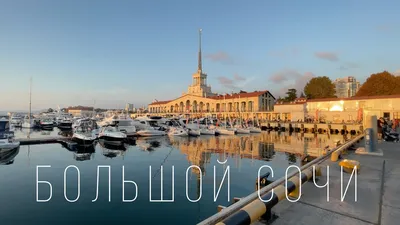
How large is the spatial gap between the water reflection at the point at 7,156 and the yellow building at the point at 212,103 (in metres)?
65.0

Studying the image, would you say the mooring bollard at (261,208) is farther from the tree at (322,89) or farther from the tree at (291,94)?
the tree at (291,94)

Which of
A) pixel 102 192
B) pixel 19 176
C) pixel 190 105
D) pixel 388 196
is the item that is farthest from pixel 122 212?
pixel 190 105

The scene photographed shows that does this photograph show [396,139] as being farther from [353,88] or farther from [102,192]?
[353,88]

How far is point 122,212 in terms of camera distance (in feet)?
31.6

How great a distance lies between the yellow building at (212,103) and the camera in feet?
310

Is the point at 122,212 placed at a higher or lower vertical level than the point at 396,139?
lower

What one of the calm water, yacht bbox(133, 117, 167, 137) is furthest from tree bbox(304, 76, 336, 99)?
the calm water

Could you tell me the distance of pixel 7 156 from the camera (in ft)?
74.7

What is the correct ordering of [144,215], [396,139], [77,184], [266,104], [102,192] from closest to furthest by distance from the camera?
[144,215]
[102,192]
[77,184]
[396,139]
[266,104]

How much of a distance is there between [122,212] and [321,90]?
8615 centimetres

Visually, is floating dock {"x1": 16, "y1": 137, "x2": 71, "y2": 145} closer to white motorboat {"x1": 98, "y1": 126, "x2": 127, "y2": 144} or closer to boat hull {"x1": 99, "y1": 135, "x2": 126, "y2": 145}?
boat hull {"x1": 99, "y1": 135, "x2": 126, "y2": 145}

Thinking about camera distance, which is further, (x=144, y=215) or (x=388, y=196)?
(x=144, y=215)

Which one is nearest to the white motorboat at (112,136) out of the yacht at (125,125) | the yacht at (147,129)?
the yacht at (125,125)

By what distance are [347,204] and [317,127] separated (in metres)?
55.1
